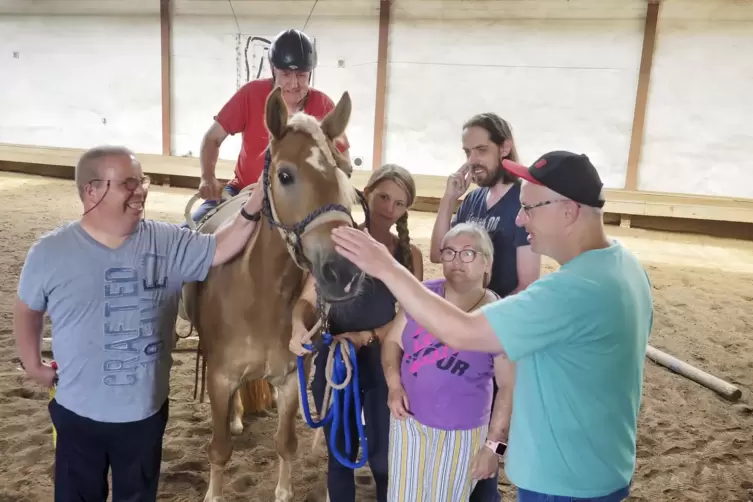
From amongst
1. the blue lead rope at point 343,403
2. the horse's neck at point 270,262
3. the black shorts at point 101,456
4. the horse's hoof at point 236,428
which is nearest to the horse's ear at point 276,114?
the horse's neck at point 270,262

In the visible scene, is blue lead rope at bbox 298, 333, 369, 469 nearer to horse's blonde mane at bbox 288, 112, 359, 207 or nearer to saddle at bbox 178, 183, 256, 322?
horse's blonde mane at bbox 288, 112, 359, 207

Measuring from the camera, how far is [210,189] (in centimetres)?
335

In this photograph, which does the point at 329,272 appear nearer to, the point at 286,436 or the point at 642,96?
the point at 286,436

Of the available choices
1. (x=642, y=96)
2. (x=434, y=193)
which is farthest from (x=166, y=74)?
(x=642, y=96)

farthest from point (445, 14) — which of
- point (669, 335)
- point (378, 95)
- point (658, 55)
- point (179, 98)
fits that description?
point (669, 335)

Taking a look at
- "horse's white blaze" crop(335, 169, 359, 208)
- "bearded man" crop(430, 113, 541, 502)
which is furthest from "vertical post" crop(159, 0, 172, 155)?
"horse's white blaze" crop(335, 169, 359, 208)

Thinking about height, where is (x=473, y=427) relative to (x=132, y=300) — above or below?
below

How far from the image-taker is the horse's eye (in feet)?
6.17

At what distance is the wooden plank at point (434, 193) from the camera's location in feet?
33.1

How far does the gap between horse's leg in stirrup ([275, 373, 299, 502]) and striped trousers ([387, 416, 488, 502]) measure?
2.44ft

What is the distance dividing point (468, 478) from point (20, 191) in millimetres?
11512

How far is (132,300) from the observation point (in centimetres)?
179

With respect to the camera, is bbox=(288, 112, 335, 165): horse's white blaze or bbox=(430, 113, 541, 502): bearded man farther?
bbox=(430, 113, 541, 502): bearded man

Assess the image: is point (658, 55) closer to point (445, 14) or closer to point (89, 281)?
point (445, 14)
